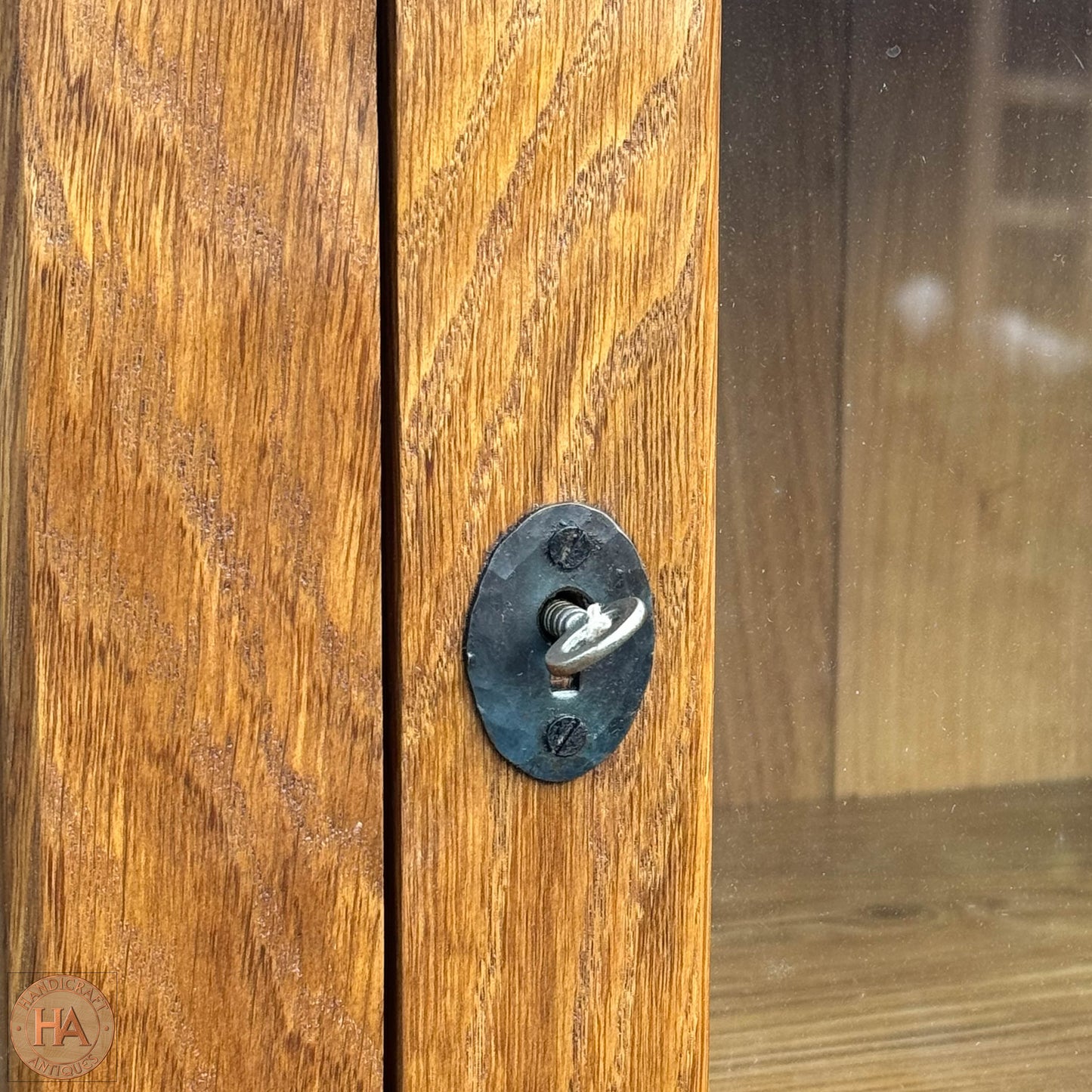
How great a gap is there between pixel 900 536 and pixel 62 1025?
0.32 metres

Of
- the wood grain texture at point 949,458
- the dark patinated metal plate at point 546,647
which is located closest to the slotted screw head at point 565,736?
the dark patinated metal plate at point 546,647

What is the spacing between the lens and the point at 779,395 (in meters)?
0.44

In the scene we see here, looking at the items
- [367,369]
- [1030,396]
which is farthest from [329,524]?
[1030,396]

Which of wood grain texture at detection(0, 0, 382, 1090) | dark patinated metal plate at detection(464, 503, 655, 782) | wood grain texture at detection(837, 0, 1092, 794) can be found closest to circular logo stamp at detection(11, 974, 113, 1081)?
wood grain texture at detection(0, 0, 382, 1090)

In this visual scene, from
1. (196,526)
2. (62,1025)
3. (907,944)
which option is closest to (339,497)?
(196,526)

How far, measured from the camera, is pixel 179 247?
34cm

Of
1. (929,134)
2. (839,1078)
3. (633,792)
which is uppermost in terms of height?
(929,134)

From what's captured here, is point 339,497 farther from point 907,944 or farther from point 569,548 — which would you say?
point 907,944

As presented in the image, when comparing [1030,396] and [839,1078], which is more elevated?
[1030,396]

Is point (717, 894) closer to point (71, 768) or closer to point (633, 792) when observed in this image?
point (633, 792)

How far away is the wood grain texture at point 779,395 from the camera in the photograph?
431 mm

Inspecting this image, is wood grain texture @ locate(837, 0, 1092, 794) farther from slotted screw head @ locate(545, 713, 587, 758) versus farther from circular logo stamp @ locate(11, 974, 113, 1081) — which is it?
circular logo stamp @ locate(11, 974, 113, 1081)

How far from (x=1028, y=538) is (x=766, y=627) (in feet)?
0.38

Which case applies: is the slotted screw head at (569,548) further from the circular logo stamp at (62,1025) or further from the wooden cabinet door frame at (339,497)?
the circular logo stamp at (62,1025)
